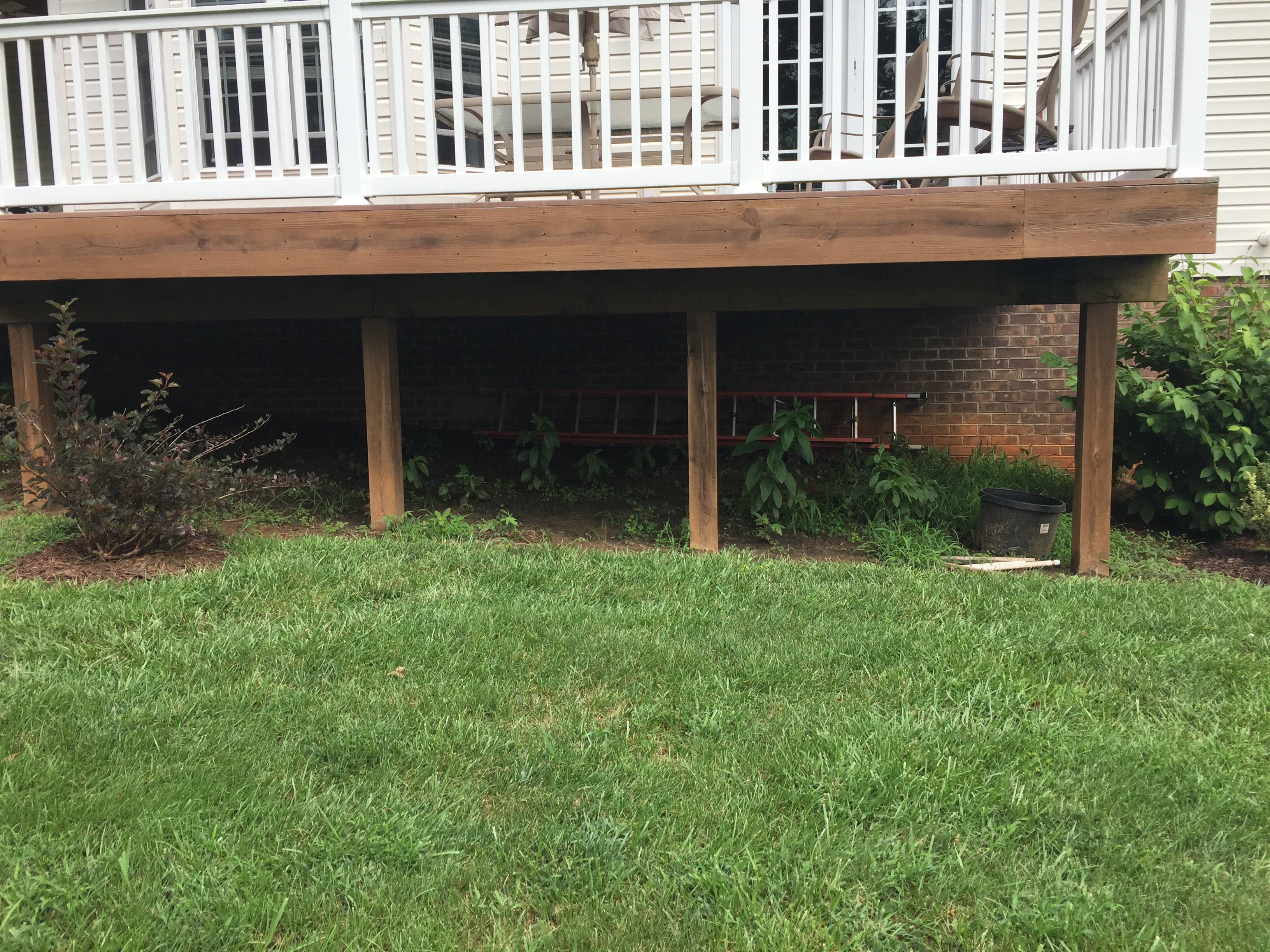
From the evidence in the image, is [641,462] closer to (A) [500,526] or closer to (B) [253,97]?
(A) [500,526]

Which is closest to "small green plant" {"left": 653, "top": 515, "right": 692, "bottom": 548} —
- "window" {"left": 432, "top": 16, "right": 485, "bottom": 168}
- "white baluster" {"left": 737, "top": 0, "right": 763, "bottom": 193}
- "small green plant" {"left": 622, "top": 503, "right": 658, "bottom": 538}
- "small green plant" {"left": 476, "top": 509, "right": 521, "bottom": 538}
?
"small green plant" {"left": 622, "top": 503, "right": 658, "bottom": 538}

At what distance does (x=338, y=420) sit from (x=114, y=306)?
8.31ft

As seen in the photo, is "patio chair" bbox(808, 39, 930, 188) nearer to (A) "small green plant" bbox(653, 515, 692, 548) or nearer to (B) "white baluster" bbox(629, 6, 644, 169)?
(B) "white baluster" bbox(629, 6, 644, 169)

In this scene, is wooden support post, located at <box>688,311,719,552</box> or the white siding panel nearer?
wooden support post, located at <box>688,311,719,552</box>

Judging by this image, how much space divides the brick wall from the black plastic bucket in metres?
2.02

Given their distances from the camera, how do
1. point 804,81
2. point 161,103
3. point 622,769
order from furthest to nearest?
point 161,103, point 804,81, point 622,769

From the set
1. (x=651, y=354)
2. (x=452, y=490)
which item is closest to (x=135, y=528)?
(x=452, y=490)

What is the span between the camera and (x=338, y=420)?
25.9 ft

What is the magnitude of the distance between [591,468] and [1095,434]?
3108 millimetres

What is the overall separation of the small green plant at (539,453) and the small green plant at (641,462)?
2.27 ft

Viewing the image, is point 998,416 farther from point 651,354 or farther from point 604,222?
point 604,222

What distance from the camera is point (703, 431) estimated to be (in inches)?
202

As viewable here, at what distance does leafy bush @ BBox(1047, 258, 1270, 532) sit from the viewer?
5.84 m

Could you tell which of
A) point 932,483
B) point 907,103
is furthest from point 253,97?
point 932,483
